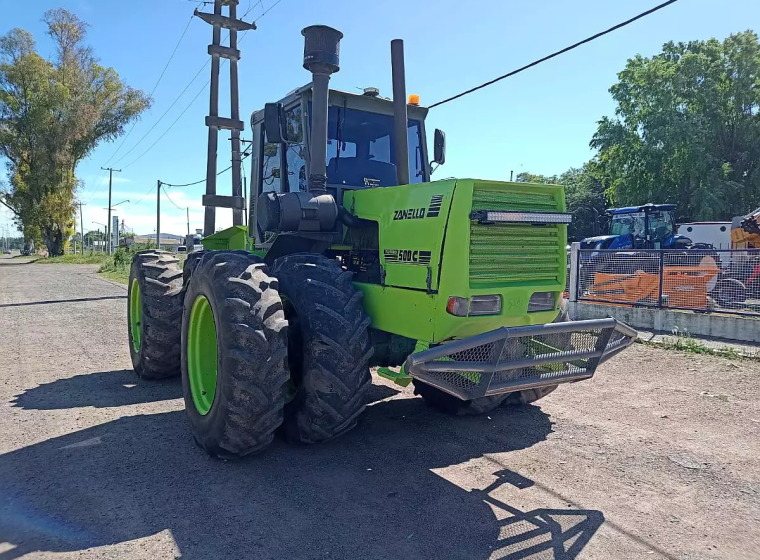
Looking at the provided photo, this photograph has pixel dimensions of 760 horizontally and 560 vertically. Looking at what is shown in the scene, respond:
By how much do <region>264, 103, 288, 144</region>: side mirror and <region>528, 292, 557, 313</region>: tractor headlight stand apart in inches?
98.7

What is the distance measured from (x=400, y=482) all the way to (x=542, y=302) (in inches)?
63.7

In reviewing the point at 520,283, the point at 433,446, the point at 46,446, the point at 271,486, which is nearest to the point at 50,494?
the point at 46,446

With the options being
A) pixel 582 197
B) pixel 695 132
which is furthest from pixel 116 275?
pixel 582 197

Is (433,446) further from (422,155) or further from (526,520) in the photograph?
(422,155)

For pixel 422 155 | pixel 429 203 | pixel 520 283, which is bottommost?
pixel 520 283

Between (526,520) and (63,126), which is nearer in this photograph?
(526,520)

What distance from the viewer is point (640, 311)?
1088 cm

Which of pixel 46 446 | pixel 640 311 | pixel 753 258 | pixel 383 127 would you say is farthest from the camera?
pixel 640 311

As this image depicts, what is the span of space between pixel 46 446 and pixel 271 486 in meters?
2.07

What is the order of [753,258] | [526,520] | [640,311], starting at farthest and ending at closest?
[640,311]
[753,258]
[526,520]

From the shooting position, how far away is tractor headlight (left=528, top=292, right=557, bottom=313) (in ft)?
13.8

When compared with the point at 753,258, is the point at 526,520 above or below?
below

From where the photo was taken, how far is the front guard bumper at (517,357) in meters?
3.59

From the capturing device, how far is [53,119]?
42781mm
